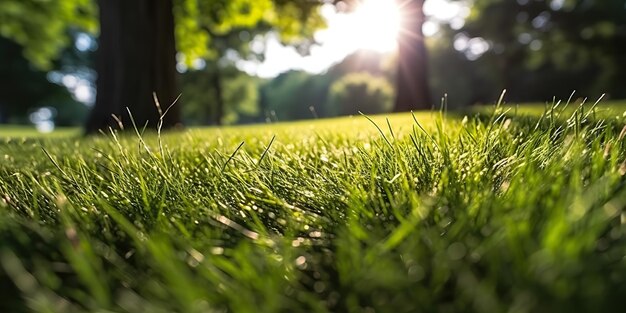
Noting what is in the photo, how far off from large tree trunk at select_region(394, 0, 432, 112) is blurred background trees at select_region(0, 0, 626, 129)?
0.40 ft

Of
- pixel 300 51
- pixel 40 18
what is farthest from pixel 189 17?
pixel 300 51

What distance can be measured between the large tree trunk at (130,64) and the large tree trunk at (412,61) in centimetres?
641

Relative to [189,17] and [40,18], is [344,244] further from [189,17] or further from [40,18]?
[40,18]

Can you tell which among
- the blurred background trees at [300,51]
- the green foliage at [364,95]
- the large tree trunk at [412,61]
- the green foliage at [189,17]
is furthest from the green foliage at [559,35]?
the green foliage at [189,17]

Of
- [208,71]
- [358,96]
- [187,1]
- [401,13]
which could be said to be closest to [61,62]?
[208,71]

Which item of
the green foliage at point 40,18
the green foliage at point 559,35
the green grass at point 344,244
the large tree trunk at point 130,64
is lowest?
the green grass at point 344,244

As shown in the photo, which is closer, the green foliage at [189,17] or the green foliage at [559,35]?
the green foliage at [189,17]

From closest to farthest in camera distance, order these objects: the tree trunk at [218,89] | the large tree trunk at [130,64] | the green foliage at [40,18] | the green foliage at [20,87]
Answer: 1. the large tree trunk at [130,64]
2. the green foliage at [40,18]
3. the tree trunk at [218,89]
4. the green foliage at [20,87]

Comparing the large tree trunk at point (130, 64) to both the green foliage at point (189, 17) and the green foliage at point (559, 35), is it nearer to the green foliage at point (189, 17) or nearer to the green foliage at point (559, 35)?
the green foliage at point (189, 17)

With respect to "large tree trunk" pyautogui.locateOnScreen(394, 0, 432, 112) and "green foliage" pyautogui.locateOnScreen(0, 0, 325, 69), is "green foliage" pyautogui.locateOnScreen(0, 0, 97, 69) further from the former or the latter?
"large tree trunk" pyautogui.locateOnScreen(394, 0, 432, 112)

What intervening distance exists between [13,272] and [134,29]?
7990 millimetres

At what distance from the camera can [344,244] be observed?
923 mm

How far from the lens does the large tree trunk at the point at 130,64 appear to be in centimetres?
814

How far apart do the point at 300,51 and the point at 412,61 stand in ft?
37.8
